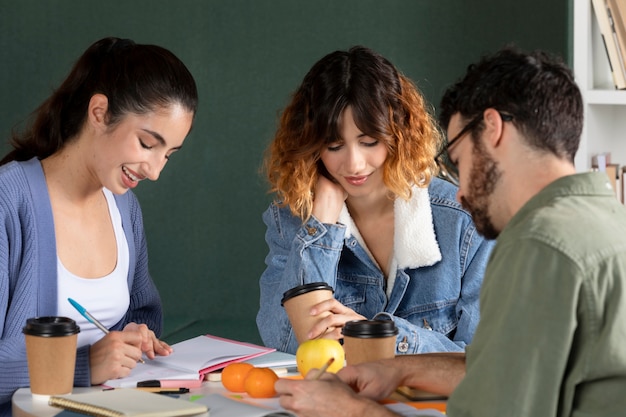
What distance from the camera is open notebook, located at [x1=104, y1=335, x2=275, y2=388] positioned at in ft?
5.93

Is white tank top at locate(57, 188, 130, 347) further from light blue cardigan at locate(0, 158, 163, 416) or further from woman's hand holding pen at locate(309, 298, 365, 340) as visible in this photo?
woman's hand holding pen at locate(309, 298, 365, 340)

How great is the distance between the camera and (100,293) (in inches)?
87.0

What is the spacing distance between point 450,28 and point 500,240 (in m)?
2.99

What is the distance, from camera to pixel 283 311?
229cm

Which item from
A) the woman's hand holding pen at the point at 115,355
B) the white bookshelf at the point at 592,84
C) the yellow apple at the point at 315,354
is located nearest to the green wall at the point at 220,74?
the white bookshelf at the point at 592,84

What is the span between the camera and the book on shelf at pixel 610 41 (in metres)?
3.10

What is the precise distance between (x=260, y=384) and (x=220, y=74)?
9.58ft

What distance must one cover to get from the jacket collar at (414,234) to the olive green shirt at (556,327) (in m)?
1.03

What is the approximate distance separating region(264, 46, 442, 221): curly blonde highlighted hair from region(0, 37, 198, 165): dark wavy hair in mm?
285

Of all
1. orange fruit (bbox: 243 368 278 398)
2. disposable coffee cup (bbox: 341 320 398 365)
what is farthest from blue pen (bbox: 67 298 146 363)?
disposable coffee cup (bbox: 341 320 398 365)

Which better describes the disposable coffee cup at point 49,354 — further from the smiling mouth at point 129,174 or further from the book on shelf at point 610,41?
the book on shelf at point 610,41

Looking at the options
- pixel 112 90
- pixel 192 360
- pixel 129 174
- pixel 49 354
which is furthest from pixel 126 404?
pixel 112 90

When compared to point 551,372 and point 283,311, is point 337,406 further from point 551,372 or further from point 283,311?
point 283,311

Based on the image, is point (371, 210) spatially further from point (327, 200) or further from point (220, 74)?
point (220, 74)
